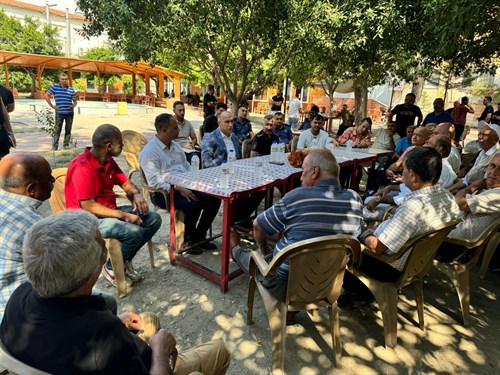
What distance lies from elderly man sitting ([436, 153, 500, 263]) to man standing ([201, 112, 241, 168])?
2914 mm

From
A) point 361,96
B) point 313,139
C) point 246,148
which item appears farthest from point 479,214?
point 361,96

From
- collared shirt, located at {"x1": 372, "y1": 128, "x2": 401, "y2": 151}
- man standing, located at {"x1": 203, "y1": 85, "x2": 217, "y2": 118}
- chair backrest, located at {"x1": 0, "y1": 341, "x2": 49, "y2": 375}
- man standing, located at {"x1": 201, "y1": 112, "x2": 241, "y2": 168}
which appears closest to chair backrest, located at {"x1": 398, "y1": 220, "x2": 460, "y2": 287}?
chair backrest, located at {"x1": 0, "y1": 341, "x2": 49, "y2": 375}

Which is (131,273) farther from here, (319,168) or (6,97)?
(6,97)

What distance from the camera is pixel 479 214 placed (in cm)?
281

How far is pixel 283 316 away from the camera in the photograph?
7.22 feet

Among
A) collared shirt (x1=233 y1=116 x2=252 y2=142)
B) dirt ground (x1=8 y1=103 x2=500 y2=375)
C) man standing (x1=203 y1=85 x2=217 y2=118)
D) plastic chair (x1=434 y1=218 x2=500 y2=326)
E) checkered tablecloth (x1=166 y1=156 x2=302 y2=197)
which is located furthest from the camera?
man standing (x1=203 y1=85 x2=217 y2=118)

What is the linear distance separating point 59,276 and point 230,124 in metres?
3.87

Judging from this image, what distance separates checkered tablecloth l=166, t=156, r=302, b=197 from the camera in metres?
3.13

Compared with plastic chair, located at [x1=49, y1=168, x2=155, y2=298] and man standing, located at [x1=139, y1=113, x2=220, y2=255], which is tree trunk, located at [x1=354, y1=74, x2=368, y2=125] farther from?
plastic chair, located at [x1=49, y1=168, x2=155, y2=298]

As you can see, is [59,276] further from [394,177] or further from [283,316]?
[394,177]

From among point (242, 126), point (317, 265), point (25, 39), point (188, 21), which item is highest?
point (25, 39)

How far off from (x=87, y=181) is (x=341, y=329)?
2.39 meters

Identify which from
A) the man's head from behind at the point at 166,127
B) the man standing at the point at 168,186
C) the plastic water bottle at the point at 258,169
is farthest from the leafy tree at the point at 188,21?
the plastic water bottle at the point at 258,169

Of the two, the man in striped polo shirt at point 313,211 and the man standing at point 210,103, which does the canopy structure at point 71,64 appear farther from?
the man in striped polo shirt at point 313,211
